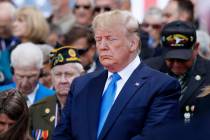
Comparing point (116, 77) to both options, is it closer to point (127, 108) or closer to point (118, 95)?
point (118, 95)

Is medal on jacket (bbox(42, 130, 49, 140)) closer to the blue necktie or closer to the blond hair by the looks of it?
the blue necktie

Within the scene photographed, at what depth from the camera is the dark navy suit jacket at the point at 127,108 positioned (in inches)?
171

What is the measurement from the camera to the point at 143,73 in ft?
14.9

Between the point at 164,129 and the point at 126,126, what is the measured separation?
210 centimetres

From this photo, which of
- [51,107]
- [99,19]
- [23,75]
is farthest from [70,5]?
[99,19]

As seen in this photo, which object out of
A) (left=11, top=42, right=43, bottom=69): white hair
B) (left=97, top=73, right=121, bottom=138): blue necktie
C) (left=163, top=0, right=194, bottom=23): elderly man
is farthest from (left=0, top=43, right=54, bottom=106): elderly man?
(left=163, top=0, right=194, bottom=23): elderly man

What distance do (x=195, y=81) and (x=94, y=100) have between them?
1.43 metres

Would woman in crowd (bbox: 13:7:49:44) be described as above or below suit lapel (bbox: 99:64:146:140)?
below

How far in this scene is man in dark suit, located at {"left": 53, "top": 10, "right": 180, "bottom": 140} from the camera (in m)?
4.34

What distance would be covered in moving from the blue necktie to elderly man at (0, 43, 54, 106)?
83.0 inches

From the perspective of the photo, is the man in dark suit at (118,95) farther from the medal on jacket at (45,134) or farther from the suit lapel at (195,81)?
the suit lapel at (195,81)

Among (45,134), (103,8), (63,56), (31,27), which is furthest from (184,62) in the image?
(103,8)

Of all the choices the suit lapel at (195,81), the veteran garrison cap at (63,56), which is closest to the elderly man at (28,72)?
the veteran garrison cap at (63,56)

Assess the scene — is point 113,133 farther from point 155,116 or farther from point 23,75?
point 23,75
